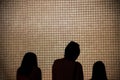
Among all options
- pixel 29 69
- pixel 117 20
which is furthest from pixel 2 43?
pixel 29 69

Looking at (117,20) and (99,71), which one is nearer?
(99,71)

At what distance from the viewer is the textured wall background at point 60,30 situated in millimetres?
5207

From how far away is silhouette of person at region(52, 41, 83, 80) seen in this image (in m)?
2.91

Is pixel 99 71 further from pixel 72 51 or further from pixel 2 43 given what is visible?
pixel 2 43

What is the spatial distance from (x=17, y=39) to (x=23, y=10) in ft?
1.70

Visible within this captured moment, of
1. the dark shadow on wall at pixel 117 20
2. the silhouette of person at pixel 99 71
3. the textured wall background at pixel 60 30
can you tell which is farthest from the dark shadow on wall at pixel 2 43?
the silhouette of person at pixel 99 71

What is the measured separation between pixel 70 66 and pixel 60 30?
92.8 inches

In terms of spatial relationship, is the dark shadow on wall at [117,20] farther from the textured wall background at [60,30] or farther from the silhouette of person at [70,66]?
the silhouette of person at [70,66]

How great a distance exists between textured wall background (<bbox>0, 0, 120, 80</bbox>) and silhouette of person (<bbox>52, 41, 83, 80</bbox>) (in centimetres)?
229

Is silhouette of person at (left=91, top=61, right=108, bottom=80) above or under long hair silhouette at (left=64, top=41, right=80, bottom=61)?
under

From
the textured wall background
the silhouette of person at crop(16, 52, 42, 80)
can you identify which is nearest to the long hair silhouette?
the silhouette of person at crop(16, 52, 42, 80)

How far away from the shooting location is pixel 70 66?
293 centimetres

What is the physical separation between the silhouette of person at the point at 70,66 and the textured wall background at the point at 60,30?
7.51 ft

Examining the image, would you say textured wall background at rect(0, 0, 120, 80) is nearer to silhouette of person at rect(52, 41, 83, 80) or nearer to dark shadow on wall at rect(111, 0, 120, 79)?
dark shadow on wall at rect(111, 0, 120, 79)
